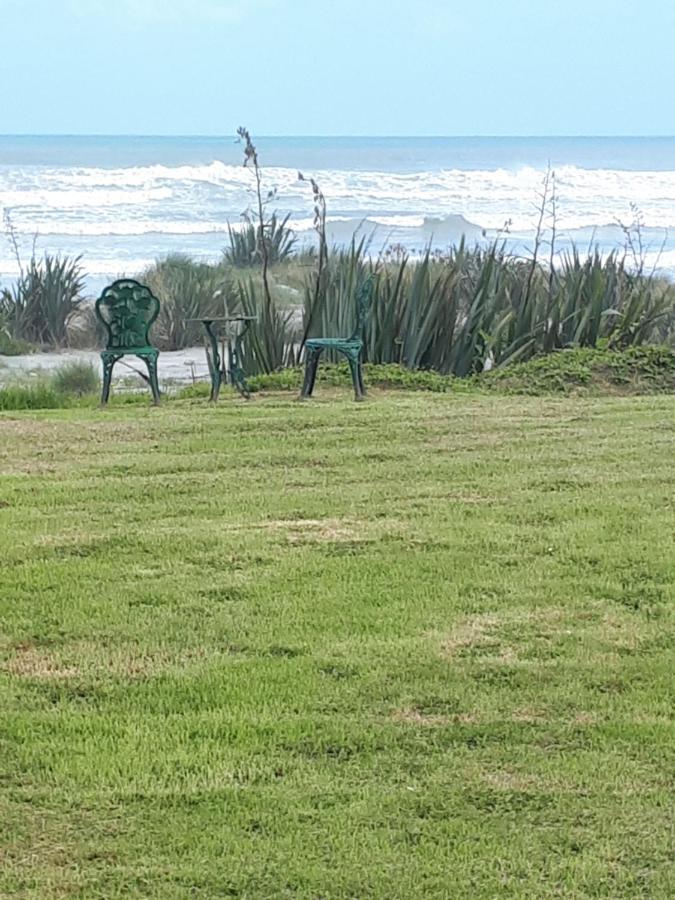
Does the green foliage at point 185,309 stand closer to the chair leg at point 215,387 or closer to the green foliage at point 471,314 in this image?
the green foliage at point 471,314

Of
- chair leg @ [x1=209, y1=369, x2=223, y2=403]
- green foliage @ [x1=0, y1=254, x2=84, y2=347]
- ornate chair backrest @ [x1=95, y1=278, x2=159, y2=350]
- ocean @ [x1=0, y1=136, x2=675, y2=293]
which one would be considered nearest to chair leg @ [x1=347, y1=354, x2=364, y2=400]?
chair leg @ [x1=209, y1=369, x2=223, y2=403]

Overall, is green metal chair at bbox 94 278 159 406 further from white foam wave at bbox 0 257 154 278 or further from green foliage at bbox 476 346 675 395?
white foam wave at bbox 0 257 154 278

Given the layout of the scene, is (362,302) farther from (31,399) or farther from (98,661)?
(98,661)

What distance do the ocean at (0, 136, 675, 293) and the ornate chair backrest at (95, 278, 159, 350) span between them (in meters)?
10.3

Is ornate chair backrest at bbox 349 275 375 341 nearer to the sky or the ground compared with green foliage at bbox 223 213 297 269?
nearer to the sky

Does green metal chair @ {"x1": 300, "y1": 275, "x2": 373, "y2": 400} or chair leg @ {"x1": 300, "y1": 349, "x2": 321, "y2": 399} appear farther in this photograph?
chair leg @ {"x1": 300, "y1": 349, "x2": 321, "y2": 399}

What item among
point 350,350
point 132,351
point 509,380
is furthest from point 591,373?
point 132,351

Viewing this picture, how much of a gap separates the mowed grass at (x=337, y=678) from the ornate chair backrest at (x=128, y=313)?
3.28 meters

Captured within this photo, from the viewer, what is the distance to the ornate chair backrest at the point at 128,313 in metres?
10.3

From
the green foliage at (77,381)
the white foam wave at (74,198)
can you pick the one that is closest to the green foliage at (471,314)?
the green foliage at (77,381)

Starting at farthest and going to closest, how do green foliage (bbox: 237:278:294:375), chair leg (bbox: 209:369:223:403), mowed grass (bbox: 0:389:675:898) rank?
green foliage (bbox: 237:278:294:375)
chair leg (bbox: 209:369:223:403)
mowed grass (bbox: 0:389:675:898)

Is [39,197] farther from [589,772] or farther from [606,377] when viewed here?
[589,772]

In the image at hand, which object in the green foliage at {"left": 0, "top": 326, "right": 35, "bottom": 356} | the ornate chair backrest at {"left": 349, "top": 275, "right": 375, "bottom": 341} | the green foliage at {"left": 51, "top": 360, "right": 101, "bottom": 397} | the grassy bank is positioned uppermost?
the ornate chair backrest at {"left": 349, "top": 275, "right": 375, "bottom": 341}

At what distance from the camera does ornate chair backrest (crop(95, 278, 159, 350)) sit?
33.9 ft
